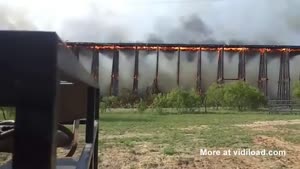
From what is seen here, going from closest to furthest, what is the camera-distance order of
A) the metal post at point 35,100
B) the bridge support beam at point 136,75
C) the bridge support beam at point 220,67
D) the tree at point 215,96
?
the metal post at point 35,100, the tree at point 215,96, the bridge support beam at point 136,75, the bridge support beam at point 220,67

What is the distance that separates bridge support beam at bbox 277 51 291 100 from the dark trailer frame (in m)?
70.5

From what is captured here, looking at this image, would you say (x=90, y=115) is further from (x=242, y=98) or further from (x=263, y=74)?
(x=263, y=74)

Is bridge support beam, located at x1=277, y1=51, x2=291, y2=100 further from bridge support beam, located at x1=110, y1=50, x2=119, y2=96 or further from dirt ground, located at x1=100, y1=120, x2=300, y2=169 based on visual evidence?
dirt ground, located at x1=100, y1=120, x2=300, y2=169

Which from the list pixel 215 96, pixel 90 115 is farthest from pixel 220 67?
pixel 90 115

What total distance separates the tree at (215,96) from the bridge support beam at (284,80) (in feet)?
25.1

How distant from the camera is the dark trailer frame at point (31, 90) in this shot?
71 centimetres

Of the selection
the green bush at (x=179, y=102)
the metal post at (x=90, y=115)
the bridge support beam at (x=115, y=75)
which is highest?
the bridge support beam at (x=115, y=75)

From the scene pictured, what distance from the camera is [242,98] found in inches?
2410

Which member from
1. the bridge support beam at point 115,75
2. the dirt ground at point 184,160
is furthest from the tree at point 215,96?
the dirt ground at point 184,160

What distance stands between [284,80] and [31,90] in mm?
71822

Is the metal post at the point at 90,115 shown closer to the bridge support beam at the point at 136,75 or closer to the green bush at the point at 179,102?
the green bush at the point at 179,102

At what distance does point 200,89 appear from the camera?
247 feet

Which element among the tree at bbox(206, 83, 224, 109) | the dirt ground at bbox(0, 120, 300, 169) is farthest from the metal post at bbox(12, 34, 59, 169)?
the tree at bbox(206, 83, 224, 109)

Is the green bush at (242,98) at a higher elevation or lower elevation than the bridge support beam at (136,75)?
lower
